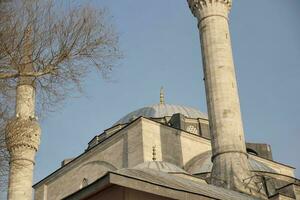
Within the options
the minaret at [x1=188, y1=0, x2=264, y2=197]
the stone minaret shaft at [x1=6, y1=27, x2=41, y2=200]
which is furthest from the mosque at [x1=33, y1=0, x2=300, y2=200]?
the stone minaret shaft at [x1=6, y1=27, x2=41, y2=200]

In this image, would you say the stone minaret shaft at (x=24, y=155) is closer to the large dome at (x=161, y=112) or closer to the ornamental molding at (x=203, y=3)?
the ornamental molding at (x=203, y=3)

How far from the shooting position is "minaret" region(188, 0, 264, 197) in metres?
12.8

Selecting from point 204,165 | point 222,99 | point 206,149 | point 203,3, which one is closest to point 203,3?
point 203,3

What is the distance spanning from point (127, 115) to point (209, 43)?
7.88 m

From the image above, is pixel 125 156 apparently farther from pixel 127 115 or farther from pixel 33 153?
pixel 127 115

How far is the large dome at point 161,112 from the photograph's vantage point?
20.7 meters

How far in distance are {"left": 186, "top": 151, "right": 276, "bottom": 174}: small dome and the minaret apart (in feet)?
6.01

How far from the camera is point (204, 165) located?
15391 mm

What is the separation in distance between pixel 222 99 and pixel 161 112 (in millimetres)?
7279

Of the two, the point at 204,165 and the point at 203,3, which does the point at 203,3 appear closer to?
the point at 203,3

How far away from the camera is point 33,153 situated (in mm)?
12195

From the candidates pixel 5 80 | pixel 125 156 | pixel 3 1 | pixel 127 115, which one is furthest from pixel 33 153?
pixel 127 115

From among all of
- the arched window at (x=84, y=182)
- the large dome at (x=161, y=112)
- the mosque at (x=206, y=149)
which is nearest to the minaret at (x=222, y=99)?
the mosque at (x=206, y=149)

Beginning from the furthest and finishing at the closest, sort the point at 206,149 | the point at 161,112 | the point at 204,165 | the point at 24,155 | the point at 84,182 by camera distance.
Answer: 1. the point at 161,112
2. the point at 206,149
3. the point at 84,182
4. the point at 204,165
5. the point at 24,155
